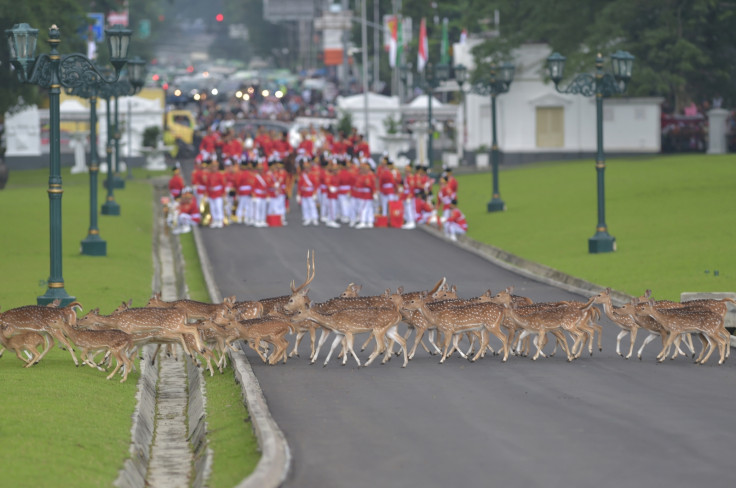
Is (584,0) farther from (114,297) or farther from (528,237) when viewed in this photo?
(114,297)

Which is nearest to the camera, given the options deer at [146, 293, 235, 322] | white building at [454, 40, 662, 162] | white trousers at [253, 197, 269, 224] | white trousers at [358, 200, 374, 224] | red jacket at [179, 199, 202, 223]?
deer at [146, 293, 235, 322]

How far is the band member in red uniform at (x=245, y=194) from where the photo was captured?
39719 millimetres

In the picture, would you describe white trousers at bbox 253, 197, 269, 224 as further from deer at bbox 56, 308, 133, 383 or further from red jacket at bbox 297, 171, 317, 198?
deer at bbox 56, 308, 133, 383

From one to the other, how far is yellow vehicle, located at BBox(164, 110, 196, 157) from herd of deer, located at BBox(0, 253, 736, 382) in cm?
5370

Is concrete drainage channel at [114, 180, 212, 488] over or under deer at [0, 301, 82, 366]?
under

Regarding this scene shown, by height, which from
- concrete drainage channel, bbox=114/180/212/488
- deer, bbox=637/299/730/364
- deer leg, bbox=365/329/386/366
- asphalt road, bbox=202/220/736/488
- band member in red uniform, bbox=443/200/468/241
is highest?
band member in red uniform, bbox=443/200/468/241

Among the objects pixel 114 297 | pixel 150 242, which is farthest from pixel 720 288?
pixel 150 242

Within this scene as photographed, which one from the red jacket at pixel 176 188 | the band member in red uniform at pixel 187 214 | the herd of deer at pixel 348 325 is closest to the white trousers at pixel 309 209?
the band member in red uniform at pixel 187 214

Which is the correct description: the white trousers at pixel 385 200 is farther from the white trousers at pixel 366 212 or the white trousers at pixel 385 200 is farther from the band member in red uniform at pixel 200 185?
the band member in red uniform at pixel 200 185

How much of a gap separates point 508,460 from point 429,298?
7.85m

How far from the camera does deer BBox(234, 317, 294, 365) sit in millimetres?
17125

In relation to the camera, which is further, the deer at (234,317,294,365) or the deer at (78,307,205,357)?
the deer at (234,317,294,365)

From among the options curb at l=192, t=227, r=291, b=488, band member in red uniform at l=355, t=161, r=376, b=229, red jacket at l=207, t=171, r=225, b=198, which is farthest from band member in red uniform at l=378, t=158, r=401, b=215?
curb at l=192, t=227, r=291, b=488

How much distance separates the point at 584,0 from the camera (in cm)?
6456
